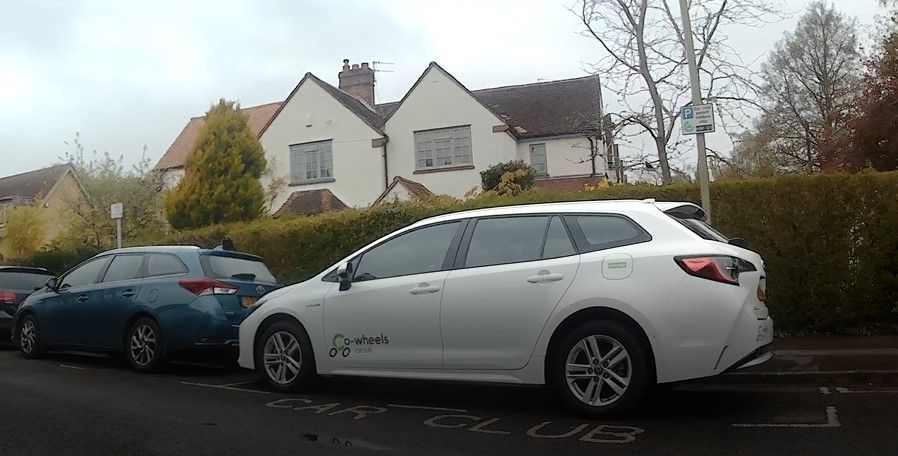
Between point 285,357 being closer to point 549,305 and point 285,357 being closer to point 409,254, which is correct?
point 409,254

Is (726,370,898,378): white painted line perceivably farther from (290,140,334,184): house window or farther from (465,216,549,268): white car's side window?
(290,140,334,184): house window

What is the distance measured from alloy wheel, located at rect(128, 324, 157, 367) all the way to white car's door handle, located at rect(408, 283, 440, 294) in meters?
3.80

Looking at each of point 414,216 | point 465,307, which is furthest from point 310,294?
point 414,216

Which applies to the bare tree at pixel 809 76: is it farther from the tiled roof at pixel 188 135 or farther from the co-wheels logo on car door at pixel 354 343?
the co-wheels logo on car door at pixel 354 343

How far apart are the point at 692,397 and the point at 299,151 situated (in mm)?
26696

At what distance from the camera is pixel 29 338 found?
35.5ft

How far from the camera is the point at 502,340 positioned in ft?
20.9

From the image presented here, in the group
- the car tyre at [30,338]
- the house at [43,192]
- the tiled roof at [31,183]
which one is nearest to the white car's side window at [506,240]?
the car tyre at [30,338]

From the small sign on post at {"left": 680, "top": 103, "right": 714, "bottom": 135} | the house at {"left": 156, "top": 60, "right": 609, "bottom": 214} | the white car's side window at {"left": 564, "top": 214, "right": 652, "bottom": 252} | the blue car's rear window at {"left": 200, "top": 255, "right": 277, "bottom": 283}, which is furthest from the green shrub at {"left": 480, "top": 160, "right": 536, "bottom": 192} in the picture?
the white car's side window at {"left": 564, "top": 214, "right": 652, "bottom": 252}

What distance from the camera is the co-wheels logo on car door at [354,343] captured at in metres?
7.05

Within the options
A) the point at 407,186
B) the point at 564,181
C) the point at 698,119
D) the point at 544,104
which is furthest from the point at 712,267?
the point at 544,104

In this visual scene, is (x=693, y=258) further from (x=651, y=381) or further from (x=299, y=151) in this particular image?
(x=299, y=151)

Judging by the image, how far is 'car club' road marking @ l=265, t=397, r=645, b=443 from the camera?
563 cm

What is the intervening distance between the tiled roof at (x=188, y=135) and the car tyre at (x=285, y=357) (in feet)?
103
